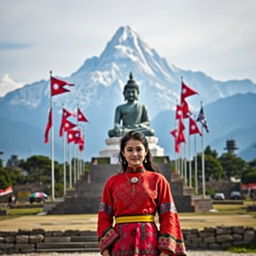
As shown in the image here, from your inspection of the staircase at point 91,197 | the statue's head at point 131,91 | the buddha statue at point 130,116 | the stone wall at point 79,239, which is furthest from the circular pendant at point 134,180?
the statue's head at point 131,91

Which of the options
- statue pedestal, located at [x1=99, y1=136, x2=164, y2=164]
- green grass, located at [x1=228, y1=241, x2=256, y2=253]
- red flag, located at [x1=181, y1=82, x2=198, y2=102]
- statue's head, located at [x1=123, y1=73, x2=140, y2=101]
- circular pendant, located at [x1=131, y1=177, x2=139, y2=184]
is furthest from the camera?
statue's head, located at [x1=123, y1=73, x2=140, y2=101]

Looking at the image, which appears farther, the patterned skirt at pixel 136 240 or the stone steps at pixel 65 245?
the stone steps at pixel 65 245

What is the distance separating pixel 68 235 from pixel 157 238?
981cm

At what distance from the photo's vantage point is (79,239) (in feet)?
52.2

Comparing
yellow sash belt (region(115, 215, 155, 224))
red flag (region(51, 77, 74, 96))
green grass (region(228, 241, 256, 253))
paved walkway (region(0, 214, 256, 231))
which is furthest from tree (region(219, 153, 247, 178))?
yellow sash belt (region(115, 215, 155, 224))

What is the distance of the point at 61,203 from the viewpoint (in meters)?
29.5

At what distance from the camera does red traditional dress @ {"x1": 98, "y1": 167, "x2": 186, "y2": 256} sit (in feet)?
20.7

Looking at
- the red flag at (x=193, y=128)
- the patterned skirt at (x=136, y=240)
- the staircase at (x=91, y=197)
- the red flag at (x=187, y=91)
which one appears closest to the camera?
the patterned skirt at (x=136, y=240)

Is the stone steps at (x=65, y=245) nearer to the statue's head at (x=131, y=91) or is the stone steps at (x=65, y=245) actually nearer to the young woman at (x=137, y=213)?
the young woman at (x=137, y=213)

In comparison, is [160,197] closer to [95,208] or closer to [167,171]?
[95,208]

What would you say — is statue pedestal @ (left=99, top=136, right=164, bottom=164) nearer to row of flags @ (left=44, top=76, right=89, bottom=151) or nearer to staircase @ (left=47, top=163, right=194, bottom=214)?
row of flags @ (left=44, top=76, right=89, bottom=151)

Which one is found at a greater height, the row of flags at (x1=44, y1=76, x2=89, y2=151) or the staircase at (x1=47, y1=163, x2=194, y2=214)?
the row of flags at (x1=44, y1=76, x2=89, y2=151)

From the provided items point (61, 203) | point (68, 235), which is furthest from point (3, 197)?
point (68, 235)

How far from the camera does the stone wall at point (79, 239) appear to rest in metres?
15.6
